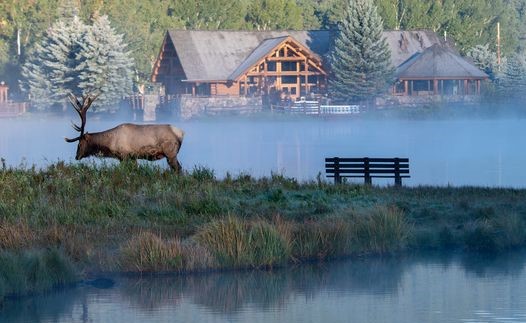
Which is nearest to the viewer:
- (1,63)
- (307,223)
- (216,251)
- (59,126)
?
(216,251)

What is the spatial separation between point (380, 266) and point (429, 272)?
1.00 m

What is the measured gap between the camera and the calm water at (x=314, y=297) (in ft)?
66.6

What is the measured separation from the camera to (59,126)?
102 metres

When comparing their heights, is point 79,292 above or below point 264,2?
below

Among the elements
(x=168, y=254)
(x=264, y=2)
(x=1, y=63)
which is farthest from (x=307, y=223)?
(x=264, y=2)

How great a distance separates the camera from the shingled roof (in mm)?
107562

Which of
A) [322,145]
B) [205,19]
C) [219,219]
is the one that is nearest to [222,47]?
[205,19]

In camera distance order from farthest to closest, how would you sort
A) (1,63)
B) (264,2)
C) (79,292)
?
(264,2) → (1,63) → (79,292)

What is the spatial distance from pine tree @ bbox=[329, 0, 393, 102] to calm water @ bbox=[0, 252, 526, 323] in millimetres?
79366

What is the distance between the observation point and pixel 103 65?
106 m

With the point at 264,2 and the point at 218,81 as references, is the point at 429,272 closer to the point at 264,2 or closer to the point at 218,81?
the point at 218,81

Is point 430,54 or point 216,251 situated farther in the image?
point 430,54

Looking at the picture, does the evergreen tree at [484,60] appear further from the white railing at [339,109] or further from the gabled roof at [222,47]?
the white railing at [339,109]

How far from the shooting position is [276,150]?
67.2 meters
